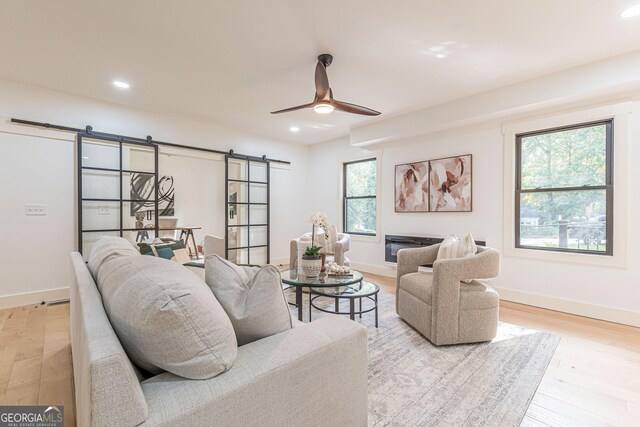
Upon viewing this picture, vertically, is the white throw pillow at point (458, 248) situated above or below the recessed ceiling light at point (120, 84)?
below

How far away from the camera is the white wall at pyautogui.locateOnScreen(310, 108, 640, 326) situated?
2.96 meters

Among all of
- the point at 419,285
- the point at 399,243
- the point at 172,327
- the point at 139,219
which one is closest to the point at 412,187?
the point at 399,243

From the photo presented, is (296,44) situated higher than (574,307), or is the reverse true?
(296,44)

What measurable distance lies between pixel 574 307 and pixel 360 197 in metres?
3.36

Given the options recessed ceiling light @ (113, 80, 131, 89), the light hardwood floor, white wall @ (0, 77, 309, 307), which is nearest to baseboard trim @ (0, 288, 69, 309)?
white wall @ (0, 77, 309, 307)

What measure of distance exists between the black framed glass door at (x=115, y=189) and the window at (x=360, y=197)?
128 inches

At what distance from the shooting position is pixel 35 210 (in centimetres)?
354

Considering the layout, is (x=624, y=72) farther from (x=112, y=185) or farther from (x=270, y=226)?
(x=112, y=185)

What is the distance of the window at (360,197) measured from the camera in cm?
545

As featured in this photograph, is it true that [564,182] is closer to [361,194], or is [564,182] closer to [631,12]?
[631,12]

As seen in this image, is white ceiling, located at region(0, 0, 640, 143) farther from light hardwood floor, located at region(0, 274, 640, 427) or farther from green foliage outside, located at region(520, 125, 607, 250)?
light hardwood floor, located at region(0, 274, 640, 427)

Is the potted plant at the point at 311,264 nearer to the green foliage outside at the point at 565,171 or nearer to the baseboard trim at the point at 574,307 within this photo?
the baseboard trim at the point at 574,307

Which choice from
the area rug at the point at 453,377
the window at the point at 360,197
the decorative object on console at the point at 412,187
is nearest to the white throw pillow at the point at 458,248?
the area rug at the point at 453,377

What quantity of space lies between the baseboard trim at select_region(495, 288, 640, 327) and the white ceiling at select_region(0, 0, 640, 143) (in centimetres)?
247
